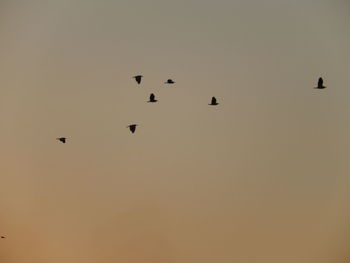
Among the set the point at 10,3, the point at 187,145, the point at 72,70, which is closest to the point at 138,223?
the point at 187,145

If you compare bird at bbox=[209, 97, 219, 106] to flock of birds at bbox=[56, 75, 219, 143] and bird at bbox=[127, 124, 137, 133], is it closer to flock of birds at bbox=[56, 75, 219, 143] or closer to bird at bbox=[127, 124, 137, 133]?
flock of birds at bbox=[56, 75, 219, 143]

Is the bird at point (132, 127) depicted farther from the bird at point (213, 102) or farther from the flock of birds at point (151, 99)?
the bird at point (213, 102)

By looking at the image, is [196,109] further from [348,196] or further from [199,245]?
[348,196]

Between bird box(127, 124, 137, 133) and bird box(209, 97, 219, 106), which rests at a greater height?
bird box(209, 97, 219, 106)

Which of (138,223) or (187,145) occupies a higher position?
(187,145)

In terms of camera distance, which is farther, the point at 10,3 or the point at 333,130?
the point at 10,3

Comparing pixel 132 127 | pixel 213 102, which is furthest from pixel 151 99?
pixel 213 102

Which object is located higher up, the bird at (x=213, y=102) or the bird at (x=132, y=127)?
the bird at (x=213, y=102)

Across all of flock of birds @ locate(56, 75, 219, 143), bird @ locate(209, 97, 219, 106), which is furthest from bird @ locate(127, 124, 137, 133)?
bird @ locate(209, 97, 219, 106)

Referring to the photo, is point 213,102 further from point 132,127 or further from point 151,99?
point 132,127

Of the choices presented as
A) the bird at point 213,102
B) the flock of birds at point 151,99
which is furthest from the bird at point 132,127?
the bird at point 213,102

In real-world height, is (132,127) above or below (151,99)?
below

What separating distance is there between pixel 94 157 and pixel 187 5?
800 millimetres

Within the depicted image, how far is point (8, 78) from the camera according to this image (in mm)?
1976
